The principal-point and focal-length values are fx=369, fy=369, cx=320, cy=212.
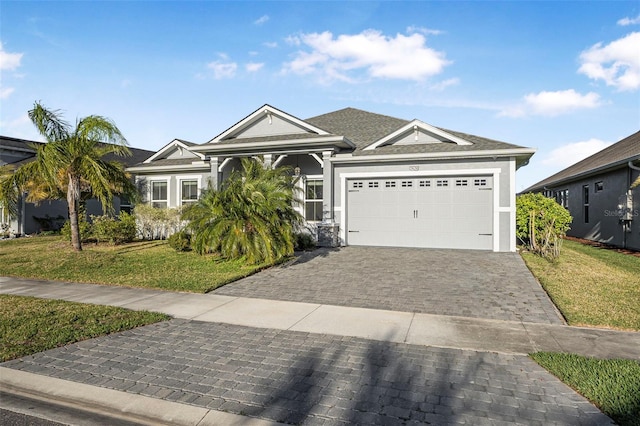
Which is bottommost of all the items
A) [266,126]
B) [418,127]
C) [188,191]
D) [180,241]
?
[180,241]

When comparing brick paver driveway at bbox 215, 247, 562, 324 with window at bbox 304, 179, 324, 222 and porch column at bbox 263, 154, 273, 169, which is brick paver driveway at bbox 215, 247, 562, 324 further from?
porch column at bbox 263, 154, 273, 169

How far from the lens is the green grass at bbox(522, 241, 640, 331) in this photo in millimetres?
5906

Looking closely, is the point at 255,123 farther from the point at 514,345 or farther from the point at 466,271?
the point at 514,345

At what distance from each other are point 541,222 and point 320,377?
11.7m

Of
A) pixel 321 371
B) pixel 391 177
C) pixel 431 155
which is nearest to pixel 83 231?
pixel 391 177

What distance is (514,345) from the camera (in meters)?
4.85

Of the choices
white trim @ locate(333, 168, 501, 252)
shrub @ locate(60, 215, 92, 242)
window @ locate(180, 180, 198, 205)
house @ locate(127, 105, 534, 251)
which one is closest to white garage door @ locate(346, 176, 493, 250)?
house @ locate(127, 105, 534, 251)

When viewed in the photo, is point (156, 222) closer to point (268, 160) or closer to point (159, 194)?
point (159, 194)

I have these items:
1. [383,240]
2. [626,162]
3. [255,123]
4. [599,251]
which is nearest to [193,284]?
[383,240]

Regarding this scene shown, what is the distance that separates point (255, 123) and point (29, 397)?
13.6 meters

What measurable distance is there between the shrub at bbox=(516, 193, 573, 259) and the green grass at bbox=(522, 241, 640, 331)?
558 millimetres

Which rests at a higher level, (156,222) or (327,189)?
(327,189)

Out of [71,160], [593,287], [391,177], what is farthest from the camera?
[391,177]

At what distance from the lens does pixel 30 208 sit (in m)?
20.1
